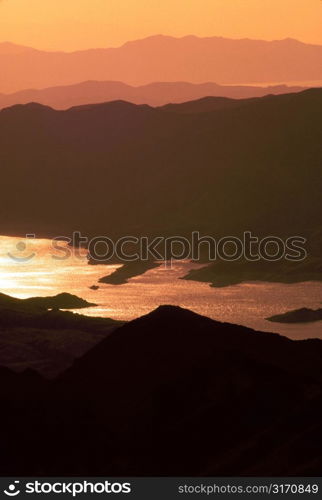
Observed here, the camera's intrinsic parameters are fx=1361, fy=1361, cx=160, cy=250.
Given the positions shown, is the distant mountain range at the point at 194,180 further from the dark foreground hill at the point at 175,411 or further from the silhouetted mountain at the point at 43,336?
the dark foreground hill at the point at 175,411

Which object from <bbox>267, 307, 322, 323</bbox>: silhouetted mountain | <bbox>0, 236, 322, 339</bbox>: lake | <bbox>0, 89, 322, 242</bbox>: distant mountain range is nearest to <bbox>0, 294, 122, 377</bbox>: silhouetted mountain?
<bbox>0, 236, 322, 339</bbox>: lake

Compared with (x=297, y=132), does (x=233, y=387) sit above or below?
below

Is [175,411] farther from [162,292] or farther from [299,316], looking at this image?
[162,292]

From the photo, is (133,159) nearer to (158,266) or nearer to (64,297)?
(158,266)

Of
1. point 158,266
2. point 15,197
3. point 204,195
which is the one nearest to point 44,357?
point 158,266

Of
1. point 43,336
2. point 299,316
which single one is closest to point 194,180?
point 299,316

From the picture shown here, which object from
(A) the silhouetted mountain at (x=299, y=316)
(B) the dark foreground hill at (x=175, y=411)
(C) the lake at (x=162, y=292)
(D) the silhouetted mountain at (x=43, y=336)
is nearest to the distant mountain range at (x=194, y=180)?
(C) the lake at (x=162, y=292)

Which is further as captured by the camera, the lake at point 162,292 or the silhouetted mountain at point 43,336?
the lake at point 162,292

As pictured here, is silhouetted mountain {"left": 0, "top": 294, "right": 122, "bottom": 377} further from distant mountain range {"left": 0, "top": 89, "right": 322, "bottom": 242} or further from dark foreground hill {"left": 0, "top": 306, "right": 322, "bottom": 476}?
distant mountain range {"left": 0, "top": 89, "right": 322, "bottom": 242}
